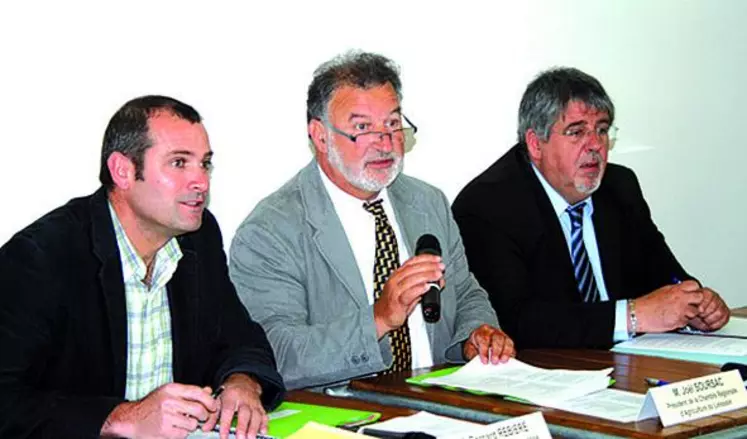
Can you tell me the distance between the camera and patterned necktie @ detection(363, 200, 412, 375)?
3.37 metres

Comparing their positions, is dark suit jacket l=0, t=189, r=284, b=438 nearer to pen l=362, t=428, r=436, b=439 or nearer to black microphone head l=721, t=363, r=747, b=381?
pen l=362, t=428, r=436, b=439

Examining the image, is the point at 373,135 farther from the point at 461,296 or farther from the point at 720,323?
the point at 720,323

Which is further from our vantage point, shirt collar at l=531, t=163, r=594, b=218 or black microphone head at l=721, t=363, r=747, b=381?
shirt collar at l=531, t=163, r=594, b=218

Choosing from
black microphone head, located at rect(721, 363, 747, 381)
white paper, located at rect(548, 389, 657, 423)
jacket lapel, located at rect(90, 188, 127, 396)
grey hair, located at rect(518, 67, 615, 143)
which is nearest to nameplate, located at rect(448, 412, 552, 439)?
white paper, located at rect(548, 389, 657, 423)

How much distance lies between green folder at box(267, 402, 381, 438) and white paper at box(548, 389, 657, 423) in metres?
0.44

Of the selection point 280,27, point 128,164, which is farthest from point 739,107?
point 128,164

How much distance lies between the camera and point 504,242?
3787mm

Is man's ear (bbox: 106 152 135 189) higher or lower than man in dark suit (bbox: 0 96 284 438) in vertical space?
higher

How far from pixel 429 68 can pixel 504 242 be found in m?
0.84

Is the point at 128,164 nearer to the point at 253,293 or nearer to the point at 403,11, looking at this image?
the point at 253,293

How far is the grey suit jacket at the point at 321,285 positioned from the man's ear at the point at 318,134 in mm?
63

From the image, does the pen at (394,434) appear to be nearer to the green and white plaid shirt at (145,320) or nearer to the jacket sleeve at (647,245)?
the green and white plaid shirt at (145,320)

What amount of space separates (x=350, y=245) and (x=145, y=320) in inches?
29.2

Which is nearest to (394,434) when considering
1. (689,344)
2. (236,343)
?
(236,343)
